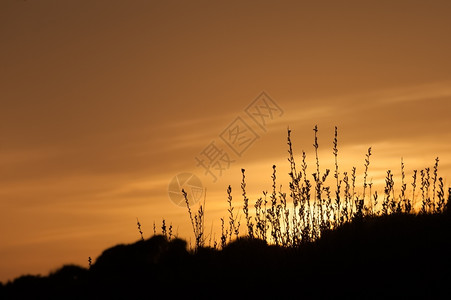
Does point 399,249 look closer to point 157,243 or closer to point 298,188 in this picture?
point 298,188

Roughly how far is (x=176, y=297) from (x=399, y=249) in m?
2.52

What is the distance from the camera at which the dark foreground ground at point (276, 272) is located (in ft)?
19.3

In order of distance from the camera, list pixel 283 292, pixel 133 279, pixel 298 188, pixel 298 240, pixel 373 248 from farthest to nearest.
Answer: pixel 298 188 < pixel 298 240 < pixel 373 248 < pixel 133 279 < pixel 283 292

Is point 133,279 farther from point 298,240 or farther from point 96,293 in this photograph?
point 298,240

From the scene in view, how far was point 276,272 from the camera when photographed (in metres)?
6.30

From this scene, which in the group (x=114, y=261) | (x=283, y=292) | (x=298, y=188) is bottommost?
(x=283, y=292)

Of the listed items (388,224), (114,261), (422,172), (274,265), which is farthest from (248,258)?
(422,172)

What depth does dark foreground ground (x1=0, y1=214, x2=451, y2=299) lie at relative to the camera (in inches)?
232

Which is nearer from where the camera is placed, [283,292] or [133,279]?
[283,292]

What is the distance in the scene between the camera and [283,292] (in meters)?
5.87

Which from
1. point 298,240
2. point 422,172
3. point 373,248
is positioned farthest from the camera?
point 422,172

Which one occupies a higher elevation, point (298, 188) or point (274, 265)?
point (298, 188)

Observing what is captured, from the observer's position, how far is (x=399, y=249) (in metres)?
6.71

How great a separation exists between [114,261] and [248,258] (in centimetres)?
150
